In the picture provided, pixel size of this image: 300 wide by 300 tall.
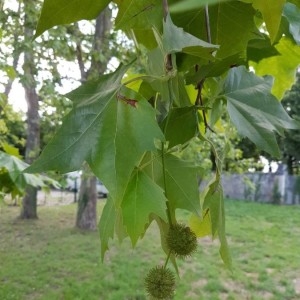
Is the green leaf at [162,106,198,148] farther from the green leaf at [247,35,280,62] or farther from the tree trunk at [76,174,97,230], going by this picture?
the tree trunk at [76,174,97,230]

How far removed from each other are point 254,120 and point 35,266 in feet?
19.0

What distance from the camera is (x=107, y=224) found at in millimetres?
709

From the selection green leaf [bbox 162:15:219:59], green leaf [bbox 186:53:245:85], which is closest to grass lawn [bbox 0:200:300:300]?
green leaf [bbox 186:53:245:85]

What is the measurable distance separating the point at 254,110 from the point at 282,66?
0.31m

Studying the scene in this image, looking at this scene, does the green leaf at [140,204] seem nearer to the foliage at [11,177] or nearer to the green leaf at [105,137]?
the green leaf at [105,137]

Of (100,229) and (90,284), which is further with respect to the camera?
(90,284)

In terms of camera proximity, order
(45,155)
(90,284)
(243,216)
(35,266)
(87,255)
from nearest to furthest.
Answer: (45,155) < (90,284) < (35,266) < (87,255) < (243,216)

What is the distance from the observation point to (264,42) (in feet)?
2.41

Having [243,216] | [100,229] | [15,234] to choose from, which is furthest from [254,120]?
[243,216]

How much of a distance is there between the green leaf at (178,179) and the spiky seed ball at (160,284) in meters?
0.13

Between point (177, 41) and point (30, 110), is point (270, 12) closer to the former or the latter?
point (177, 41)

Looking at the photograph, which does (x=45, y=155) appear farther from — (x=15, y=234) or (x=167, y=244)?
(x=15, y=234)

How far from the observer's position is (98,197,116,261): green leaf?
70 centimetres

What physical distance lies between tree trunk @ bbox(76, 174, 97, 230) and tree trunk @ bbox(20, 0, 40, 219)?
95 centimetres
